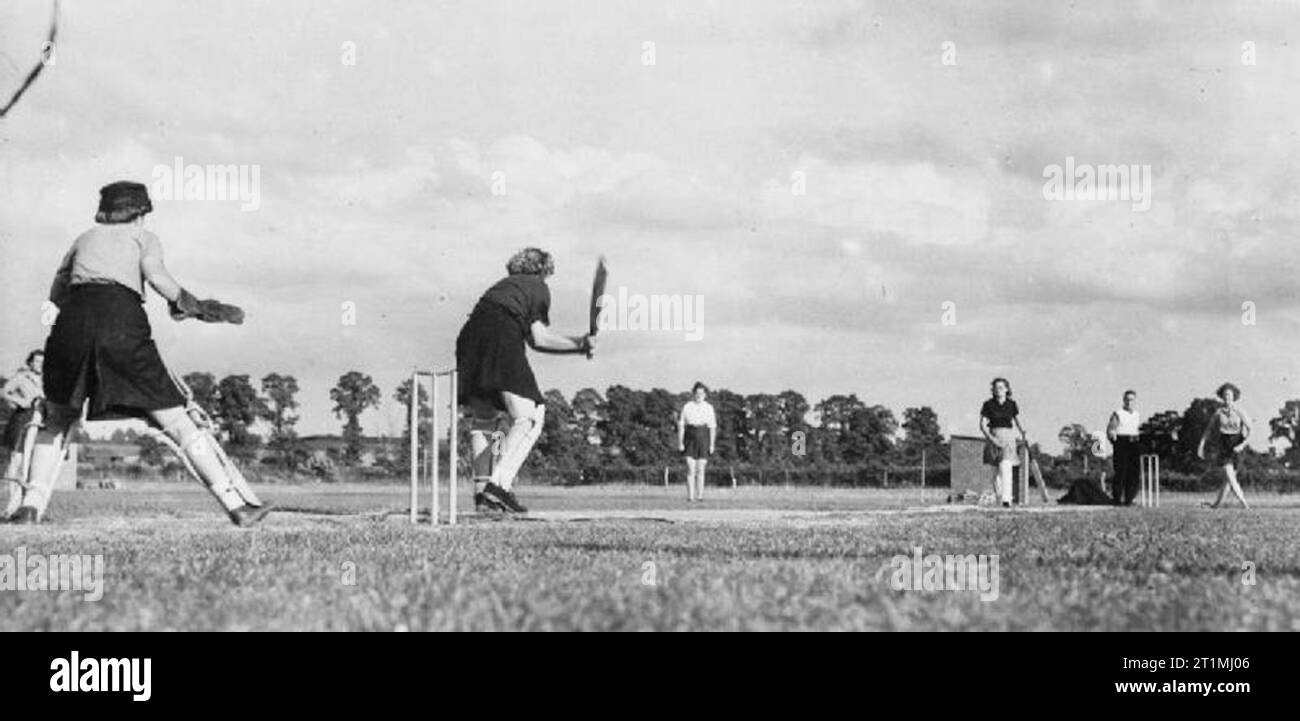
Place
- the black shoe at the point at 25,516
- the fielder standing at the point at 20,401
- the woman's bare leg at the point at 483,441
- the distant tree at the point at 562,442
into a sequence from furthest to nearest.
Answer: the distant tree at the point at 562,442, the fielder standing at the point at 20,401, the woman's bare leg at the point at 483,441, the black shoe at the point at 25,516

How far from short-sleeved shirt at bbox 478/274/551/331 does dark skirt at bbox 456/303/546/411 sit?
0.06m

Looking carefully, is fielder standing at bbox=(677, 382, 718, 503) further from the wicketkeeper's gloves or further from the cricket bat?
the wicketkeeper's gloves

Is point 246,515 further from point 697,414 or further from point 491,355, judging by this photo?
point 697,414

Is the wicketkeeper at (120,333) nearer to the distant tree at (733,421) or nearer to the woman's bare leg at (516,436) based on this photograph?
the woman's bare leg at (516,436)

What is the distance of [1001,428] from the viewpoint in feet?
73.9

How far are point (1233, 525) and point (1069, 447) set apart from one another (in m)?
18.8

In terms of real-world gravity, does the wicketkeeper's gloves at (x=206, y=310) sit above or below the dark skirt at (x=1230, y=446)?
above

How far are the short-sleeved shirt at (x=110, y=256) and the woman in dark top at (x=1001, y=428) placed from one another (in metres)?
13.4

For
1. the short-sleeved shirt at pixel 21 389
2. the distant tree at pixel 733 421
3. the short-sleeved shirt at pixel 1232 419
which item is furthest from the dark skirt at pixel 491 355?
the distant tree at pixel 733 421

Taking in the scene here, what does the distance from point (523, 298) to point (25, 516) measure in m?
4.15

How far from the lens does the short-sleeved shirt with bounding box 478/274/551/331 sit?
14078mm

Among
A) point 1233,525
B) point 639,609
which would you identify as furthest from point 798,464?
point 639,609

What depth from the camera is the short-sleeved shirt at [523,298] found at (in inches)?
554
